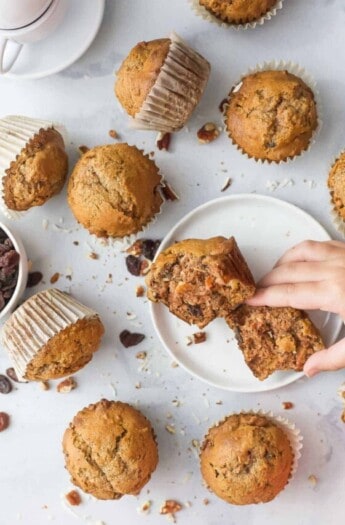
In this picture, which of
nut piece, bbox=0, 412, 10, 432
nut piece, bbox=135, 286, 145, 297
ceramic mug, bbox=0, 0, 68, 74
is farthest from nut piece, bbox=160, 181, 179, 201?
nut piece, bbox=0, 412, 10, 432

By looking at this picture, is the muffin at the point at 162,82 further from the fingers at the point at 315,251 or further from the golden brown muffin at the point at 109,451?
the golden brown muffin at the point at 109,451

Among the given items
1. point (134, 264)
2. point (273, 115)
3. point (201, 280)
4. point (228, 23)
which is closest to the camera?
point (201, 280)

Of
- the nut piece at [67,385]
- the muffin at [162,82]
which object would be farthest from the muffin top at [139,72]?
the nut piece at [67,385]

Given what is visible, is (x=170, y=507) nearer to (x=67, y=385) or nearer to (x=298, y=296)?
(x=67, y=385)

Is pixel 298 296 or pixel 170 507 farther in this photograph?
pixel 170 507

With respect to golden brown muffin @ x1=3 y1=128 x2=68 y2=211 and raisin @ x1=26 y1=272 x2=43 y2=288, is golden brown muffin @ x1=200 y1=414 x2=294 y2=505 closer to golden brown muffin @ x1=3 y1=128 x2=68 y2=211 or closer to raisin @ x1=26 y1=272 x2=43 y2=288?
raisin @ x1=26 y1=272 x2=43 y2=288

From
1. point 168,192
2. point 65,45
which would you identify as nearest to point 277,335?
point 168,192

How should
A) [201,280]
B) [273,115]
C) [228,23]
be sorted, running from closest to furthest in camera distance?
[201,280] → [273,115] → [228,23]

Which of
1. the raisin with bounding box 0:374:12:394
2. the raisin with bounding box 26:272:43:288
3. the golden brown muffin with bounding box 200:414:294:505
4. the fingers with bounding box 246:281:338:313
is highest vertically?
the raisin with bounding box 26:272:43:288
